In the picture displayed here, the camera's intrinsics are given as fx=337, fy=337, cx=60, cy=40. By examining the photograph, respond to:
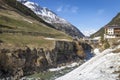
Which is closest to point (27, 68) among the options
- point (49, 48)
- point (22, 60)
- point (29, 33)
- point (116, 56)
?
point (22, 60)

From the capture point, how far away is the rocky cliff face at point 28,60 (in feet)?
328

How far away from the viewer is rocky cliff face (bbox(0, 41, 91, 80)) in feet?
328

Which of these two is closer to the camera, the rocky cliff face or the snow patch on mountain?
the snow patch on mountain

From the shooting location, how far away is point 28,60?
11819 cm

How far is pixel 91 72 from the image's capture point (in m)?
22.8

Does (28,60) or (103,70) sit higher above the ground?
(103,70)

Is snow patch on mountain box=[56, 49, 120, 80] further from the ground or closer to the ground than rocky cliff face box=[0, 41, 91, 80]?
further from the ground

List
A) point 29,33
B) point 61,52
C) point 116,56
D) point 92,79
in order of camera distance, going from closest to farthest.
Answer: point 92,79 → point 116,56 → point 61,52 → point 29,33

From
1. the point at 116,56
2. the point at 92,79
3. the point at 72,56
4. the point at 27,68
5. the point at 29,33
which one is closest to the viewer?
the point at 92,79

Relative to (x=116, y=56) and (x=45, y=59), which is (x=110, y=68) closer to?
(x=116, y=56)

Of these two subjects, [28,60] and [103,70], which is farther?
[28,60]

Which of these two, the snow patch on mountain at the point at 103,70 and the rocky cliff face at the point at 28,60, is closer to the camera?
the snow patch on mountain at the point at 103,70

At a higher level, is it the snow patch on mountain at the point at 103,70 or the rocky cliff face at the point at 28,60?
the snow patch on mountain at the point at 103,70

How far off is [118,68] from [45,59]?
10842 cm
